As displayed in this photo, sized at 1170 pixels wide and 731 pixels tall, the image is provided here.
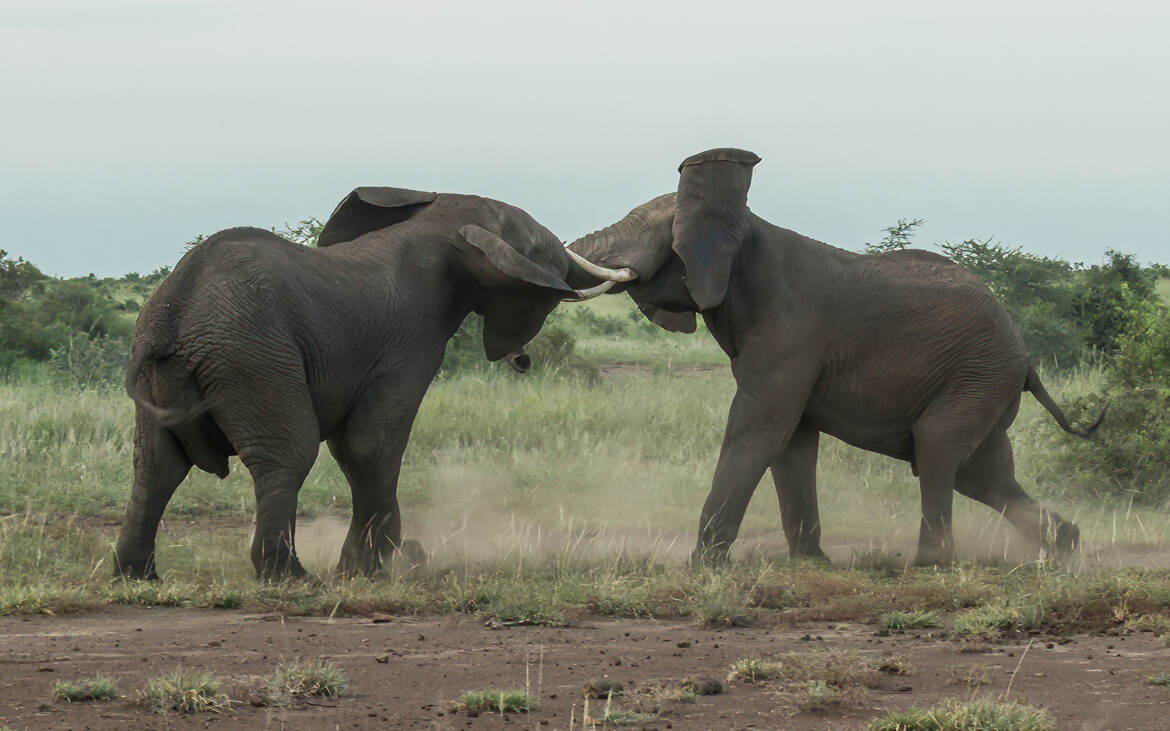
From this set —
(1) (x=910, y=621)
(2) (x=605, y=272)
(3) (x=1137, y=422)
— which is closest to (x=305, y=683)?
(1) (x=910, y=621)

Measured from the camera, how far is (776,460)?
31.2 ft

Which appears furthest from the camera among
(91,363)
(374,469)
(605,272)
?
(91,363)

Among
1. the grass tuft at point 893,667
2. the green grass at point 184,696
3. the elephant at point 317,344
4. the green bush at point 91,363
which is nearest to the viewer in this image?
the green grass at point 184,696

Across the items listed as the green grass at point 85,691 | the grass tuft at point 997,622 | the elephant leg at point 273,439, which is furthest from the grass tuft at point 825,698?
the elephant leg at point 273,439

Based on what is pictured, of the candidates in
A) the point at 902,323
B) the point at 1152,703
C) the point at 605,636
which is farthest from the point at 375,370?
the point at 1152,703

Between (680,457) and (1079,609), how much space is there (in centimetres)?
686

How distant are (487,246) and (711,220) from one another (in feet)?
4.67

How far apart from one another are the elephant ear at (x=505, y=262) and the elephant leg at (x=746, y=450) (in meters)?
1.38

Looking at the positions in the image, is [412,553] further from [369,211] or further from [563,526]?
[563,526]

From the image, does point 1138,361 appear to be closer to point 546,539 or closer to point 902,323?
point 902,323

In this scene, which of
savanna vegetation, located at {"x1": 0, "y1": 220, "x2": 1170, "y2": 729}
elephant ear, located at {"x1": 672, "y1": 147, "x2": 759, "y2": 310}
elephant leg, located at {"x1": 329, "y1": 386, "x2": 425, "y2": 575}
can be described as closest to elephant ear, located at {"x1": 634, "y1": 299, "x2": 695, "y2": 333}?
elephant ear, located at {"x1": 672, "y1": 147, "x2": 759, "y2": 310}

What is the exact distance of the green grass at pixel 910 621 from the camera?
23.5 feet

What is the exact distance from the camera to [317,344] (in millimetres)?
8133

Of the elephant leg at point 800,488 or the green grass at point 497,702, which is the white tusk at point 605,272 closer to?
the elephant leg at point 800,488
